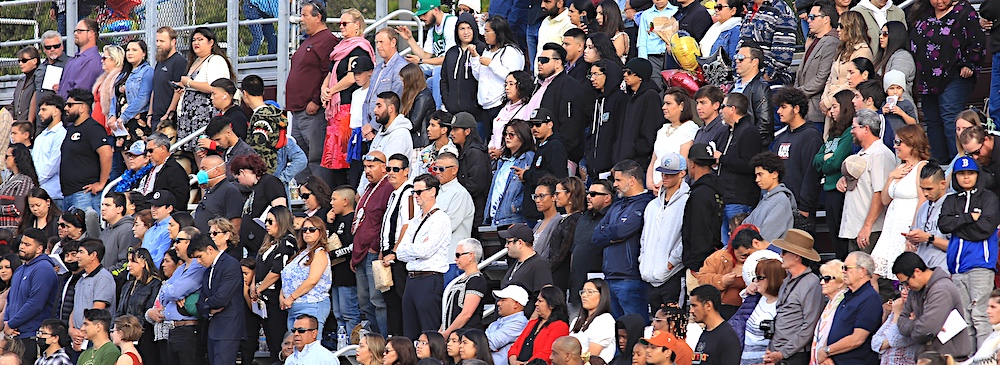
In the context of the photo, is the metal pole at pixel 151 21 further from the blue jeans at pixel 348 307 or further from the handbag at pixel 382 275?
the handbag at pixel 382 275

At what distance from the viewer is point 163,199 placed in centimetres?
1488

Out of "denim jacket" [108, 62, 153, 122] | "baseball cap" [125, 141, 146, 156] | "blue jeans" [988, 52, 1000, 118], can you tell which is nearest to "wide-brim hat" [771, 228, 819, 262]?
"blue jeans" [988, 52, 1000, 118]

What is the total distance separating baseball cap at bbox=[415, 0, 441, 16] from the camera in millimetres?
17141

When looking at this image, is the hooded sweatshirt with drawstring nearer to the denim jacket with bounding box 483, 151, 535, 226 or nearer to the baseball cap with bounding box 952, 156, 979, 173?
the baseball cap with bounding box 952, 156, 979, 173

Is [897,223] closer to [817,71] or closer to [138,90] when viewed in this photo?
[817,71]

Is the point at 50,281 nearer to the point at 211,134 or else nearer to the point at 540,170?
the point at 211,134

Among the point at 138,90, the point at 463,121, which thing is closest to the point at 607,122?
the point at 463,121

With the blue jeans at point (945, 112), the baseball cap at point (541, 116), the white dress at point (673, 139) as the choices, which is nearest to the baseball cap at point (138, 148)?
the baseball cap at point (541, 116)

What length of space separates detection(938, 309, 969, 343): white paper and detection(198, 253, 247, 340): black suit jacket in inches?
238

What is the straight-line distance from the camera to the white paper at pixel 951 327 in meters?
10.1

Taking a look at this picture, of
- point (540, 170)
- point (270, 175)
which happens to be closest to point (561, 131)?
point (540, 170)

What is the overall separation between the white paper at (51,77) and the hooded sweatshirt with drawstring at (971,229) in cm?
1040

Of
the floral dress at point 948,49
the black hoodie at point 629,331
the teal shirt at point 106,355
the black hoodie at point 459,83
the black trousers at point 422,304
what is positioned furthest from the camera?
the black hoodie at point 459,83

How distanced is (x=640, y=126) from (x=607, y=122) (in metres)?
0.27
